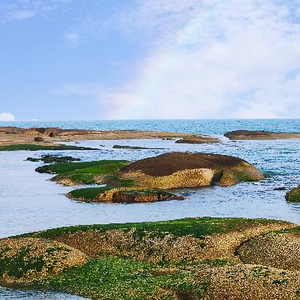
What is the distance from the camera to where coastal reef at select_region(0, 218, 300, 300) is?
818 inches

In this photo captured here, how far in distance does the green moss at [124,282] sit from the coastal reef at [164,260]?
41 millimetres

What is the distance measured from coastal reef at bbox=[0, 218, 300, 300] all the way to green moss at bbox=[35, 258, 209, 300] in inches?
1.6

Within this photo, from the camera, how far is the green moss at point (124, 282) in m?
20.9

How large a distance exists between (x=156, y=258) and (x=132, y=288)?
505 centimetres

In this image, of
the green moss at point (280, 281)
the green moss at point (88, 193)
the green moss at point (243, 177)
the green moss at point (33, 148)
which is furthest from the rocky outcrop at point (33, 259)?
the green moss at point (33, 148)

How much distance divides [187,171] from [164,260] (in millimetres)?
29346

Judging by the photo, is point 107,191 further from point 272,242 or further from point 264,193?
point 272,242

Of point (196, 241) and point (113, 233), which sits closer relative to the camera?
point (196, 241)

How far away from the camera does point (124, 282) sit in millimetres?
22219

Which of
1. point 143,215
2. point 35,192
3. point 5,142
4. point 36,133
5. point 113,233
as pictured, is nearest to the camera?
point 113,233

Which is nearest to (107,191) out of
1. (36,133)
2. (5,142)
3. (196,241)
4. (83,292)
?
(196,241)

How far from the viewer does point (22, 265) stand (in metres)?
24.9

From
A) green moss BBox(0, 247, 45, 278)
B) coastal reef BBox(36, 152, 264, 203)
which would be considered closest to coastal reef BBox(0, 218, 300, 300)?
green moss BBox(0, 247, 45, 278)

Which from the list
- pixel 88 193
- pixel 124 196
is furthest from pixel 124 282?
pixel 88 193
